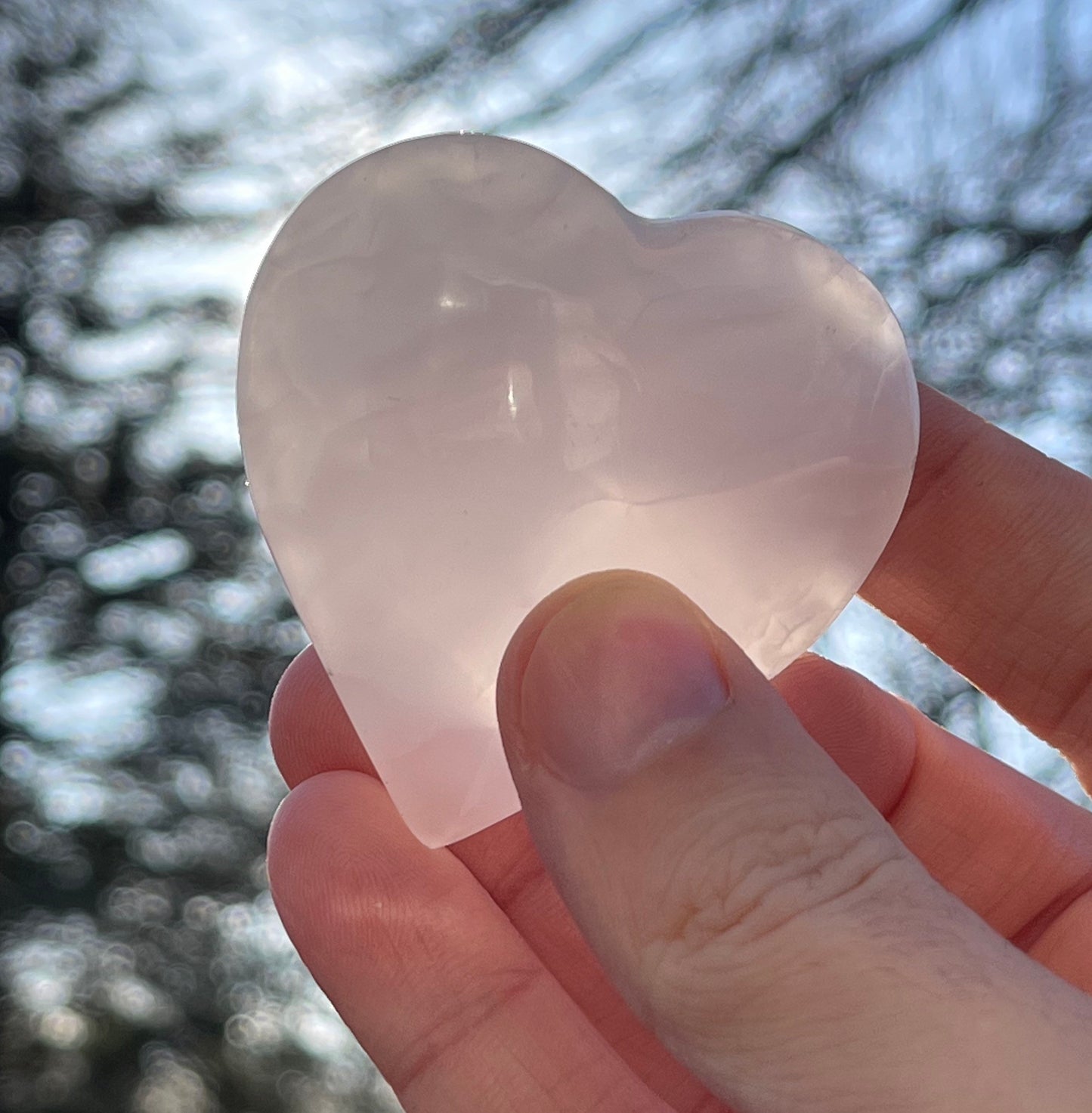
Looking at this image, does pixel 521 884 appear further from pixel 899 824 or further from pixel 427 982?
pixel 899 824

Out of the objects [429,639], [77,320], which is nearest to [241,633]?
[77,320]

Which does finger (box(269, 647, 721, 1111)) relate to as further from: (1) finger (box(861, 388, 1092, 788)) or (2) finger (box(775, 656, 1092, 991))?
(1) finger (box(861, 388, 1092, 788))

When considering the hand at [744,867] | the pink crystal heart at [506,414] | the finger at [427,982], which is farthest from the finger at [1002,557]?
the finger at [427,982]

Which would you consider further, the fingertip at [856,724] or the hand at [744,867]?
the fingertip at [856,724]

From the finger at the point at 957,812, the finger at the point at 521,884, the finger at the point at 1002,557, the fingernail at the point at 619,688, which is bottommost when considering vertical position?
the finger at the point at 521,884

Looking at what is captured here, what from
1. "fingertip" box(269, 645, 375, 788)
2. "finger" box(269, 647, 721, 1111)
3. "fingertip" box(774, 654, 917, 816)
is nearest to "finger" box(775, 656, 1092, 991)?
"fingertip" box(774, 654, 917, 816)

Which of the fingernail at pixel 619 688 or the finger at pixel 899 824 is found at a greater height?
the fingernail at pixel 619 688

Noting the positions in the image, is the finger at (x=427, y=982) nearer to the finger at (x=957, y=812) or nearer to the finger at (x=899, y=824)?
the finger at (x=899, y=824)

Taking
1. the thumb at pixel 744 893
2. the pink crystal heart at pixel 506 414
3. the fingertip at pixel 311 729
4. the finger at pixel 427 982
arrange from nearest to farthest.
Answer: the thumb at pixel 744 893
the pink crystal heart at pixel 506 414
the finger at pixel 427 982
the fingertip at pixel 311 729
